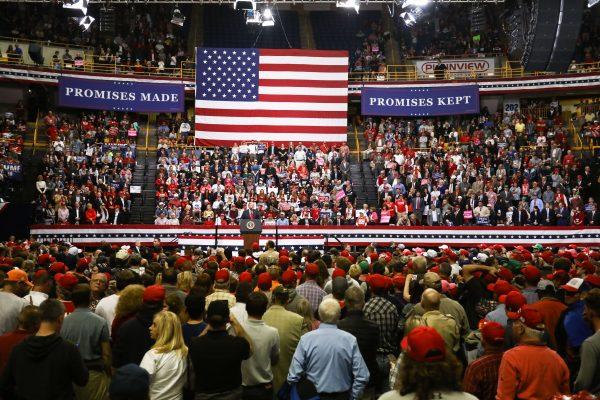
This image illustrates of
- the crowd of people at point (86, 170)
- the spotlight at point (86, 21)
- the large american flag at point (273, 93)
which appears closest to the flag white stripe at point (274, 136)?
the large american flag at point (273, 93)

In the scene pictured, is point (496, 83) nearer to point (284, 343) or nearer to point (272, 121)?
point (272, 121)

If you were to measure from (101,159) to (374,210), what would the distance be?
39.2 feet

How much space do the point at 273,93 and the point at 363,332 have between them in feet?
91.8

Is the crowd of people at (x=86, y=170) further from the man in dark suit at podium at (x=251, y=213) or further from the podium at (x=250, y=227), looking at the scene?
the podium at (x=250, y=227)

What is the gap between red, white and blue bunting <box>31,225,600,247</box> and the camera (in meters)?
24.6

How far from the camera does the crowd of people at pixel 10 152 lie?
1023 inches

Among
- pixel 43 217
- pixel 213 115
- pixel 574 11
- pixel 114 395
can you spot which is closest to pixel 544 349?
pixel 114 395

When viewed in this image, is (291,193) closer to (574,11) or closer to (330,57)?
(330,57)

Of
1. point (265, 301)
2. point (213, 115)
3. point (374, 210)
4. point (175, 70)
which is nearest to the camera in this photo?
point (265, 301)

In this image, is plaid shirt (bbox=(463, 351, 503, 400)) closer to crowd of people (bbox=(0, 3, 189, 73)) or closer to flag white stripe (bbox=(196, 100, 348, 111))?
flag white stripe (bbox=(196, 100, 348, 111))

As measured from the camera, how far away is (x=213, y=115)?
33.3 m

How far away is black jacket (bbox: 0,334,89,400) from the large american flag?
92.3 feet

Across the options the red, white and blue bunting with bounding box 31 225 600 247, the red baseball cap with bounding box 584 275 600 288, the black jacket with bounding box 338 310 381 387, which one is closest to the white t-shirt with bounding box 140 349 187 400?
the black jacket with bounding box 338 310 381 387

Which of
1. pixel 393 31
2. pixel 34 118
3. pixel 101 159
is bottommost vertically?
pixel 101 159
